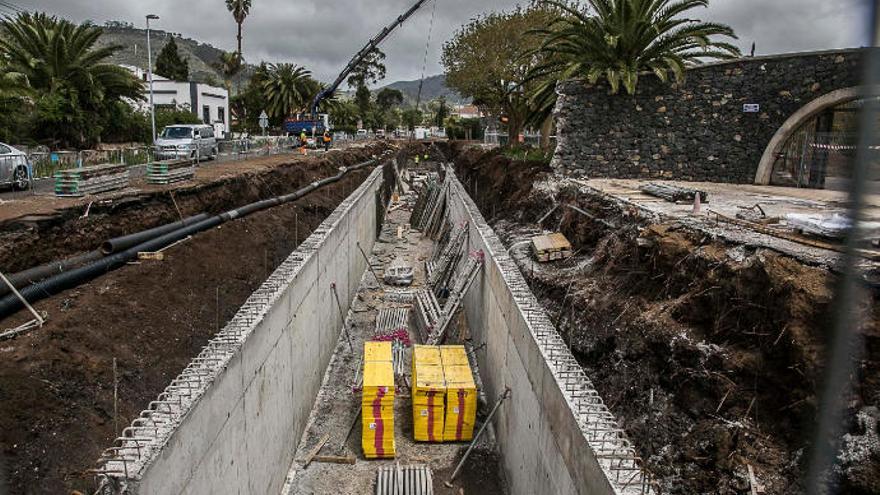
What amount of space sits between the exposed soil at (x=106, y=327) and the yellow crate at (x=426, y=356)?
12.0 ft

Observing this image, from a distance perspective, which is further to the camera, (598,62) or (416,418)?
(598,62)

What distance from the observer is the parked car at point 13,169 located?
14.4 metres

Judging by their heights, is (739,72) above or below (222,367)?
above

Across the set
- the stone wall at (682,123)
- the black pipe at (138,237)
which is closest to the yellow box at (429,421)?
the black pipe at (138,237)

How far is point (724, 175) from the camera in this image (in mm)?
16641

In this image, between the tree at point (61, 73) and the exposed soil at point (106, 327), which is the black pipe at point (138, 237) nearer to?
the exposed soil at point (106, 327)

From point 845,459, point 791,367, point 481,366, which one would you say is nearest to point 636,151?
point 481,366

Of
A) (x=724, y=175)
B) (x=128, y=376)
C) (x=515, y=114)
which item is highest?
(x=515, y=114)

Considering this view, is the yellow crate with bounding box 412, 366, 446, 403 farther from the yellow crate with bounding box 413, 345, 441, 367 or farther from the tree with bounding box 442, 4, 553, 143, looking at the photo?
the tree with bounding box 442, 4, 553, 143

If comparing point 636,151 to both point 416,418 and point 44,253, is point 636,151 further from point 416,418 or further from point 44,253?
point 44,253

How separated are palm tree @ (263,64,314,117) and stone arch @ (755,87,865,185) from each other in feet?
166

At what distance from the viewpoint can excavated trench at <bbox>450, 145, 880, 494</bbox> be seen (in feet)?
16.1

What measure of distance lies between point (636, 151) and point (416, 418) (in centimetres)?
1162

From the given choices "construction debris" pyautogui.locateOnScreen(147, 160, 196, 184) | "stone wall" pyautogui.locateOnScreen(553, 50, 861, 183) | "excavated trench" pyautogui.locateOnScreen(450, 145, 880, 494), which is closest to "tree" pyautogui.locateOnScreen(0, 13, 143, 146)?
"construction debris" pyautogui.locateOnScreen(147, 160, 196, 184)
